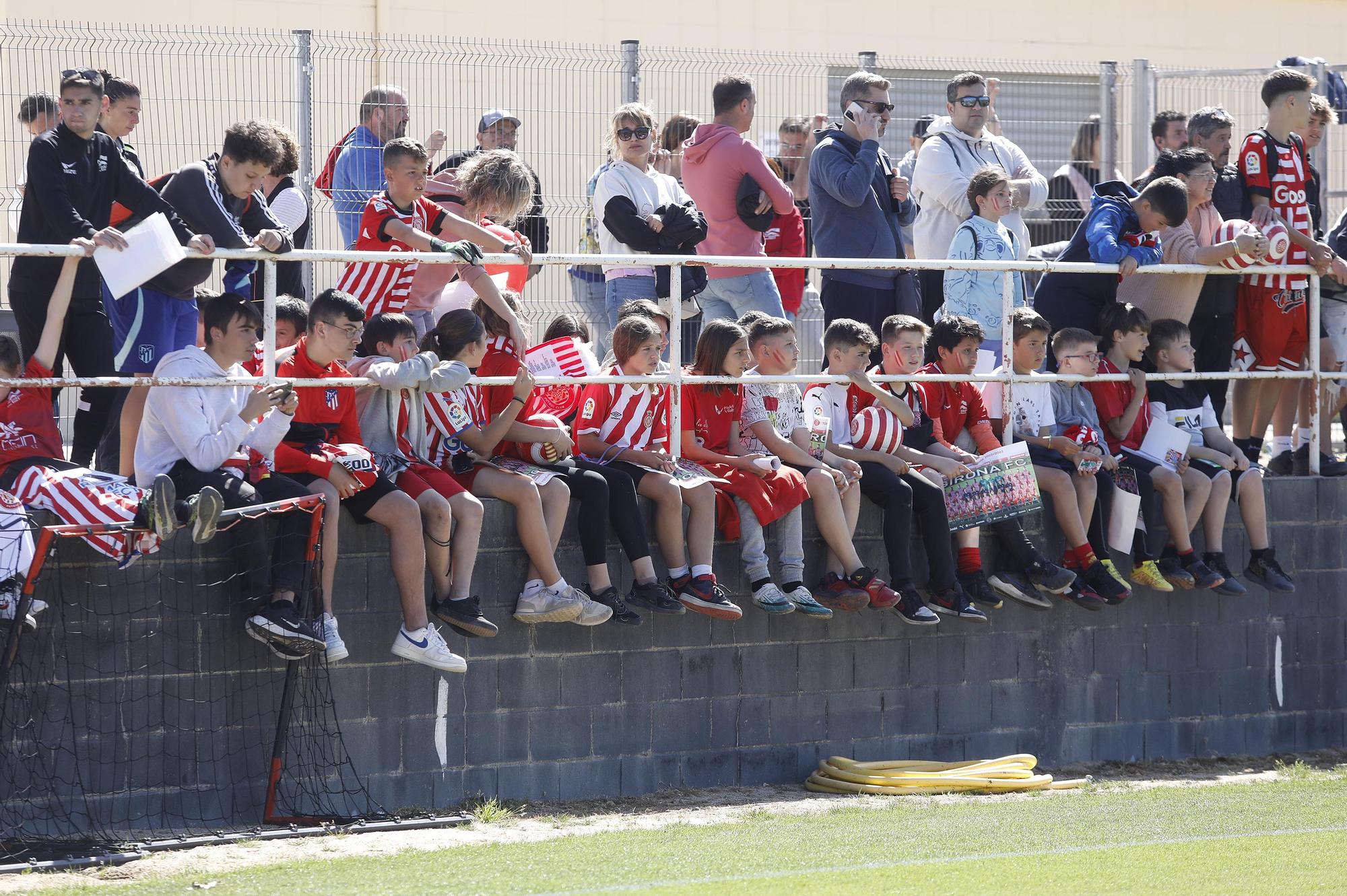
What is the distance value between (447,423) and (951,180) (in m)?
3.83

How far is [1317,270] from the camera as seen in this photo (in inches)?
401

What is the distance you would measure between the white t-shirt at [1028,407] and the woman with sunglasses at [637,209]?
173 cm

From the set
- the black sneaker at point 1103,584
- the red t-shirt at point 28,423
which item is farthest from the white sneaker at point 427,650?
the black sneaker at point 1103,584

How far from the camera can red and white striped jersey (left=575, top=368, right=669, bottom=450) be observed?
328 inches

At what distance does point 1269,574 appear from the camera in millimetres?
9969

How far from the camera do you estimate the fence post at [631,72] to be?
11477mm

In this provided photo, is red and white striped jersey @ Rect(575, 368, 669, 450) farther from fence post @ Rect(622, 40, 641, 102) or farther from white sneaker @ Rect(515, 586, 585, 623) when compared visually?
fence post @ Rect(622, 40, 641, 102)

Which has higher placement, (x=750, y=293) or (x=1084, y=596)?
(x=750, y=293)

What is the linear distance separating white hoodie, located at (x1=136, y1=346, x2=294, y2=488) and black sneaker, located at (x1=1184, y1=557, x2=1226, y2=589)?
16.5 ft

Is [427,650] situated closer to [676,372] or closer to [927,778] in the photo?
[676,372]

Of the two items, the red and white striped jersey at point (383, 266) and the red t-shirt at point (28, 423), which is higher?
the red and white striped jersey at point (383, 266)

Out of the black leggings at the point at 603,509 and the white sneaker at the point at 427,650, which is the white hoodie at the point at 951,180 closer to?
the black leggings at the point at 603,509

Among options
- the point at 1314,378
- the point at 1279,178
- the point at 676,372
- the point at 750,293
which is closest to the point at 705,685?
the point at 676,372

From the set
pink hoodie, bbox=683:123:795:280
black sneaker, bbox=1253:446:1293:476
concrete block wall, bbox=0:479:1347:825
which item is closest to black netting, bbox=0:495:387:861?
concrete block wall, bbox=0:479:1347:825
